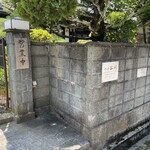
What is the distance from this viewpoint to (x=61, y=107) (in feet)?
13.5

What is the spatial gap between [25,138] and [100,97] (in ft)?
5.43

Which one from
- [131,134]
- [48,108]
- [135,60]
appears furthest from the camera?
[48,108]

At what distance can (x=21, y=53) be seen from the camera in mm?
3631

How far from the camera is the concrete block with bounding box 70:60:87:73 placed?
3259 mm

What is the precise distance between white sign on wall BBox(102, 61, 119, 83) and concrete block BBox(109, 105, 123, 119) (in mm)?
667


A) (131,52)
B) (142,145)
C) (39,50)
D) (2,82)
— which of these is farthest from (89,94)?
(2,82)

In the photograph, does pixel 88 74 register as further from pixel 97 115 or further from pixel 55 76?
pixel 55 76

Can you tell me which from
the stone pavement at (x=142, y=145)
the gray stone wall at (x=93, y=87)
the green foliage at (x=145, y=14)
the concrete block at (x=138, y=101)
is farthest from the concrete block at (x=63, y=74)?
the green foliage at (x=145, y=14)

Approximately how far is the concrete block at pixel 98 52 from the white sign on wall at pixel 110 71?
0.16 meters

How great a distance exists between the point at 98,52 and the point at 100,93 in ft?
2.59

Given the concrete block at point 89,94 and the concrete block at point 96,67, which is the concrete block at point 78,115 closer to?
the concrete block at point 89,94

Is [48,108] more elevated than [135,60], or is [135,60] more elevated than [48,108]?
[135,60]

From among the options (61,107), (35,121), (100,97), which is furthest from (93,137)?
(35,121)

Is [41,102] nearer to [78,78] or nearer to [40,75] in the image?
[40,75]
